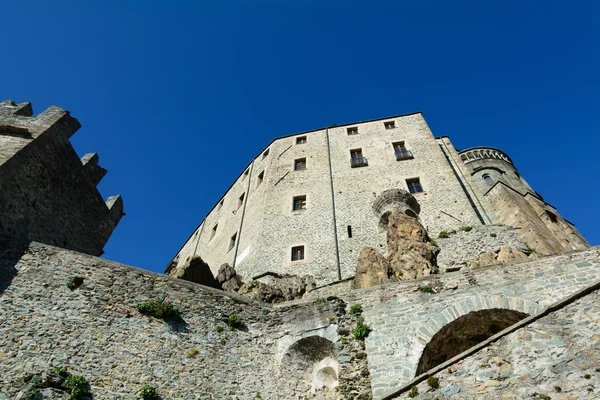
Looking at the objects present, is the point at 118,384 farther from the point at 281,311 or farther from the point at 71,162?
the point at 71,162

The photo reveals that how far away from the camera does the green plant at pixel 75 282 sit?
34.8 ft

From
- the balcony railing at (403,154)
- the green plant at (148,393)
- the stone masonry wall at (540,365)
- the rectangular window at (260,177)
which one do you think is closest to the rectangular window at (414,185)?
the balcony railing at (403,154)

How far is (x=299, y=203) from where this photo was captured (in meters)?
24.2

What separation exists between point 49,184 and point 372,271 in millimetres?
12422

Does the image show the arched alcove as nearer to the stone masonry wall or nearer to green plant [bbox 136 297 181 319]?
the stone masonry wall

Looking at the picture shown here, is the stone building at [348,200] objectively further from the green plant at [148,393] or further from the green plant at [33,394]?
the green plant at [33,394]

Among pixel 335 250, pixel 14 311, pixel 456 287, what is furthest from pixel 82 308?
pixel 335 250

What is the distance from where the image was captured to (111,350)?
9.48 metres

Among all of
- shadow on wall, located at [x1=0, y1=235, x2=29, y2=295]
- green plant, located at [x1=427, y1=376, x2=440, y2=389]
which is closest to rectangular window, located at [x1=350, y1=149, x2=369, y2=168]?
shadow on wall, located at [x1=0, y1=235, x2=29, y2=295]

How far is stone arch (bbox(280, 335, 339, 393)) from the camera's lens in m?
10.3

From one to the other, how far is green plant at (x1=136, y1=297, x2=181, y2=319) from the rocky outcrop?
19.5ft

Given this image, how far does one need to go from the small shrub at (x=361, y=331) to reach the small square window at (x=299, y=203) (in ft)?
44.4

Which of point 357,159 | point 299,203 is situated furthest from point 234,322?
point 357,159

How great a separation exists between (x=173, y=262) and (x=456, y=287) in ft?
90.3
